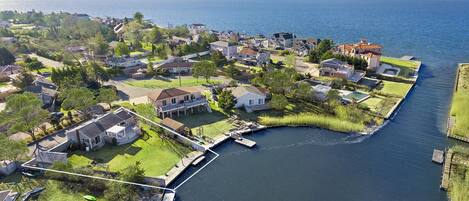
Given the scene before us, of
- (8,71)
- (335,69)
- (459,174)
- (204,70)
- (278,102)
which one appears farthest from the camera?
(335,69)

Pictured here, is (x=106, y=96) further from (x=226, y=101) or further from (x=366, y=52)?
(x=366, y=52)

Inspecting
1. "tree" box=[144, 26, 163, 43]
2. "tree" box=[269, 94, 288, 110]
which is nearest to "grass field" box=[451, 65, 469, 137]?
"tree" box=[269, 94, 288, 110]

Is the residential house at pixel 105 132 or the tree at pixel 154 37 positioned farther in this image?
the tree at pixel 154 37

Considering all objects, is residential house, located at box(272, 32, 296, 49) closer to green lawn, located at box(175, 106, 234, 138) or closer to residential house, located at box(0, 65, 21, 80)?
green lawn, located at box(175, 106, 234, 138)

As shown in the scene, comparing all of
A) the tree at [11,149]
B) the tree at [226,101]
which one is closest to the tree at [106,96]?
the tree at [11,149]

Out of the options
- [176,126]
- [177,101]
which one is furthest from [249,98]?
[176,126]

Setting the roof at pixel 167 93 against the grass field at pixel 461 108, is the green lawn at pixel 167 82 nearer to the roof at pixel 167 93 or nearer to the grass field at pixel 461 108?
the roof at pixel 167 93

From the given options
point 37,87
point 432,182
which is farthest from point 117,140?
point 432,182
